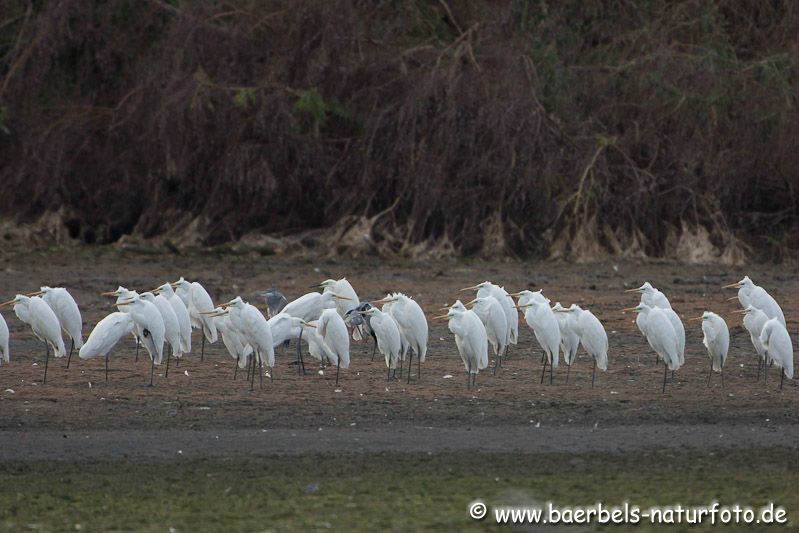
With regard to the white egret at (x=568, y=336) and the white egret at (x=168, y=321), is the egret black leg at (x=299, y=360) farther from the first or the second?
the white egret at (x=568, y=336)

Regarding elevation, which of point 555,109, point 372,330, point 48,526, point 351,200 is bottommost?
point 48,526

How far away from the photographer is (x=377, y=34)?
21.9 meters

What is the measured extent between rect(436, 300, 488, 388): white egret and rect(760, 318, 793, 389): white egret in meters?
2.12

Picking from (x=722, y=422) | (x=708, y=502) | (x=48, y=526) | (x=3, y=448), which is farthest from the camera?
(x=722, y=422)

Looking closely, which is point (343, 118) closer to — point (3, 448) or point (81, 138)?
point (81, 138)

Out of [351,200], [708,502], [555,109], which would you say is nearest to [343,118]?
[351,200]

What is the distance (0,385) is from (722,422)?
537 centimetres

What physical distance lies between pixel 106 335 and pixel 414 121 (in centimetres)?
967

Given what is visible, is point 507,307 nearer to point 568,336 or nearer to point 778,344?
point 568,336

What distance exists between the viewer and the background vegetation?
20.8 meters

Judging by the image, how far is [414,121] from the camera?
67.8ft

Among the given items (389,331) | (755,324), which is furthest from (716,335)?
(389,331)

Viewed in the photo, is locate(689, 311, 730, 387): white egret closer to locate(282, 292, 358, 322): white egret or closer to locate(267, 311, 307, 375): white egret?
locate(267, 311, 307, 375): white egret

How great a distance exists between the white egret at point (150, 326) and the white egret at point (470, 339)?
2.24 meters
